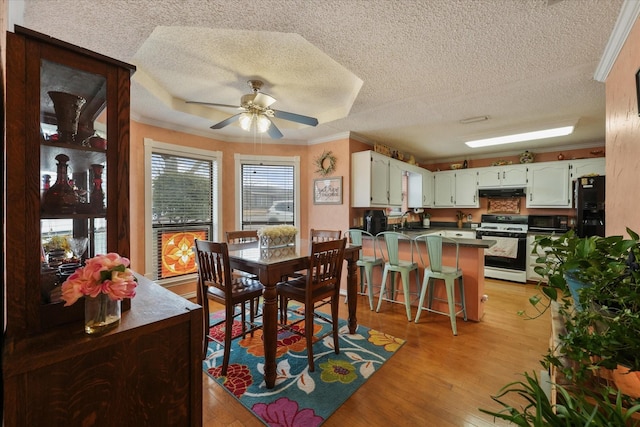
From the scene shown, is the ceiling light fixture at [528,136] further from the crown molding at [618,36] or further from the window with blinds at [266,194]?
the window with blinds at [266,194]

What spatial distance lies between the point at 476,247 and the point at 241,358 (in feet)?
8.49

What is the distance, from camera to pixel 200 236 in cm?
382

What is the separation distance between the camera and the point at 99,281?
0.85m

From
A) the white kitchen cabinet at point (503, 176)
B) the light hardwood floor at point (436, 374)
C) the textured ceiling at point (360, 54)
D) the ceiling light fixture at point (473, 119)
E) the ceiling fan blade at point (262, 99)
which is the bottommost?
the light hardwood floor at point (436, 374)

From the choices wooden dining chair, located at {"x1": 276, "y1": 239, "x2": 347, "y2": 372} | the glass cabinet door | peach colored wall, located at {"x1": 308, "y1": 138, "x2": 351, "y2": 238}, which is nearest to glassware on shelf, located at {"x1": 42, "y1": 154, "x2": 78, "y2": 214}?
the glass cabinet door

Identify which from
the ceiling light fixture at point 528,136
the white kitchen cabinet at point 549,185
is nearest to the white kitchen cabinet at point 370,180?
the ceiling light fixture at point 528,136

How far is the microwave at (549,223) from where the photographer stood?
459cm

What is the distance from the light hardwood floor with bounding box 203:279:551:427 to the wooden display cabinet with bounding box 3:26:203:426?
0.94 m

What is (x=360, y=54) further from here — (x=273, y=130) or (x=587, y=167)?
(x=587, y=167)

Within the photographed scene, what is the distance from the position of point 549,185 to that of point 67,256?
19.6 feet

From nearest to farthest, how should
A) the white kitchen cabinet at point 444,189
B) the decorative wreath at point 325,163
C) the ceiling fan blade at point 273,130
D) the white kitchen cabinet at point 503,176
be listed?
the ceiling fan blade at point 273,130 < the decorative wreath at point 325,163 < the white kitchen cabinet at point 503,176 < the white kitchen cabinet at point 444,189

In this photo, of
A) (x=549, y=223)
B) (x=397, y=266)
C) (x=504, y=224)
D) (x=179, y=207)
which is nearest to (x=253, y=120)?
(x=179, y=207)

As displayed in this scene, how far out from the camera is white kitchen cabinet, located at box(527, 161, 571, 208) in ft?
14.3

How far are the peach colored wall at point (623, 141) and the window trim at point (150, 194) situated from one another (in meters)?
4.02
